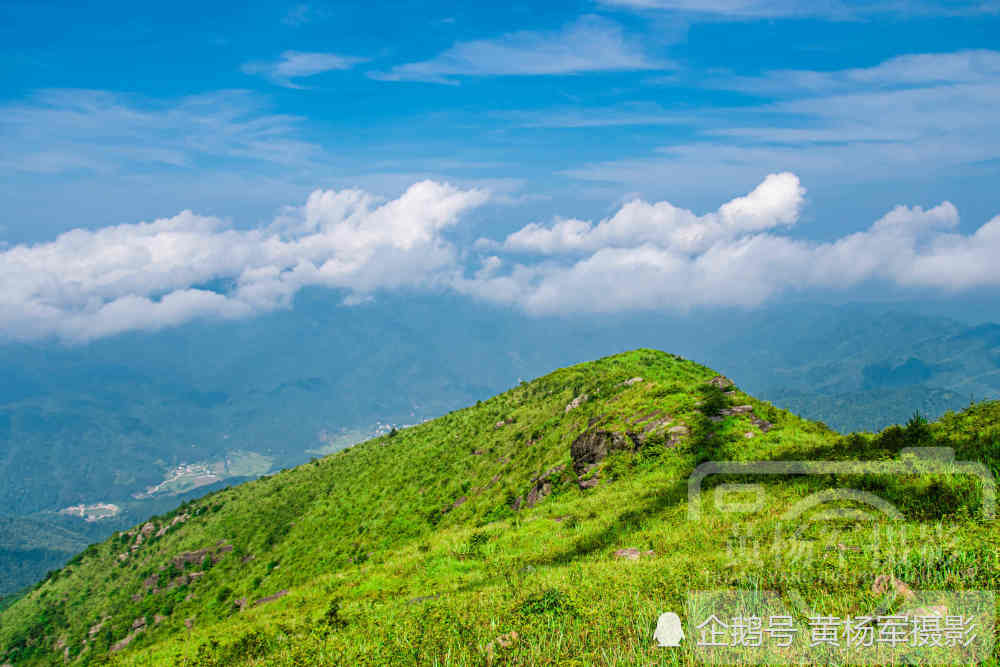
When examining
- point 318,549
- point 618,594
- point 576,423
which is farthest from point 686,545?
point 318,549

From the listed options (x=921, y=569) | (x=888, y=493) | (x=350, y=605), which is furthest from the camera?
(x=350, y=605)

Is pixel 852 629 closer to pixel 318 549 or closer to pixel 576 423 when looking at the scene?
pixel 576 423

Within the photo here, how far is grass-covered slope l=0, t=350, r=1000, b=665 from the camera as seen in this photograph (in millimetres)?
8883

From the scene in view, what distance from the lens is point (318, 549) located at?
5094cm

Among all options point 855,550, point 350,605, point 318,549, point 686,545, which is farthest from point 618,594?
point 318,549

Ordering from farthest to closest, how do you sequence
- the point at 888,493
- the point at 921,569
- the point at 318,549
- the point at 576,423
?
the point at 318,549
the point at 576,423
the point at 888,493
the point at 921,569

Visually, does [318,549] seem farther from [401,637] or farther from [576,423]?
[401,637]

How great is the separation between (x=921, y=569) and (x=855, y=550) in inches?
58.3

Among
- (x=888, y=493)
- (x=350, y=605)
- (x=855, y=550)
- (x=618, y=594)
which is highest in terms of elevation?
(x=888, y=493)

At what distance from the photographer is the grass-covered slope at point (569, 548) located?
29.1 ft

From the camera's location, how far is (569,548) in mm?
16125

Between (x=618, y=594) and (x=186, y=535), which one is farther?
(x=186, y=535)

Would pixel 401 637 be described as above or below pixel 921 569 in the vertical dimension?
below

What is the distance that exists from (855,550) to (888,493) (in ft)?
11.8
